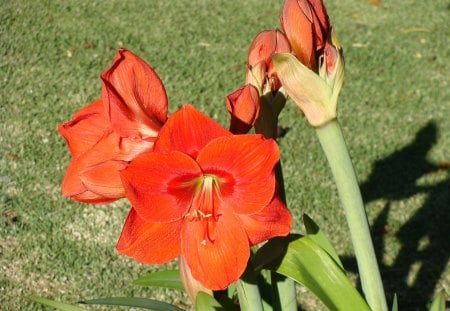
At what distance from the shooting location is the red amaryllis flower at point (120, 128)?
109 cm

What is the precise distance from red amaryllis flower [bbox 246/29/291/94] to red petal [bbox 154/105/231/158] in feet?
0.65

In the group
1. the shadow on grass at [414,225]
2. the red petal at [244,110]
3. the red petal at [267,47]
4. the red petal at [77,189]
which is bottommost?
the shadow on grass at [414,225]

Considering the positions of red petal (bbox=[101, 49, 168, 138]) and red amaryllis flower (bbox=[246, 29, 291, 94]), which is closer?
red petal (bbox=[101, 49, 168, 138])

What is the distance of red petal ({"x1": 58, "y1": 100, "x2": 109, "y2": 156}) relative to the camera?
46.4 inches

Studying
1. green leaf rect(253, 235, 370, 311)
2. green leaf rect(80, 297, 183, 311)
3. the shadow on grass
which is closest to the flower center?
green leaf rect(253, 235, 370, 311)

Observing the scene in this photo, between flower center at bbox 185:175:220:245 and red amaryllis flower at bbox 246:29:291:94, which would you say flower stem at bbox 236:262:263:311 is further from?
red amaryllis flower at bbox 246:29:291:94

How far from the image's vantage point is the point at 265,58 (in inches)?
48.6

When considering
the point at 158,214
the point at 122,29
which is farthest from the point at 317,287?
the point at 122,29

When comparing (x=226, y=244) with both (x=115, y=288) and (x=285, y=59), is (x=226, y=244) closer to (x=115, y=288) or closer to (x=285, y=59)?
(x=285, y=59)

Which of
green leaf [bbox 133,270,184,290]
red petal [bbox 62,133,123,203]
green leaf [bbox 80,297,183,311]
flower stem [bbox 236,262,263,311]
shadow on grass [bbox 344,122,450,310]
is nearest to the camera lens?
red petal [bbox 62,133,123,203]

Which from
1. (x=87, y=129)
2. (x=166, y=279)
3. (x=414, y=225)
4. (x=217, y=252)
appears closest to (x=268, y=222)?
(x=217, y=252)

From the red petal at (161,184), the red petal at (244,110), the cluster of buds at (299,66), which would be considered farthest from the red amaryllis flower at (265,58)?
the red petal at (161,184)

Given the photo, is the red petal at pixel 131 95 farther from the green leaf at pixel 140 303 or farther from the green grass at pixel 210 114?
the green grass at pixel 210 114

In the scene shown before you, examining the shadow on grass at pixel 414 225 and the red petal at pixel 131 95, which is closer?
the red petal at pixel 131 95
